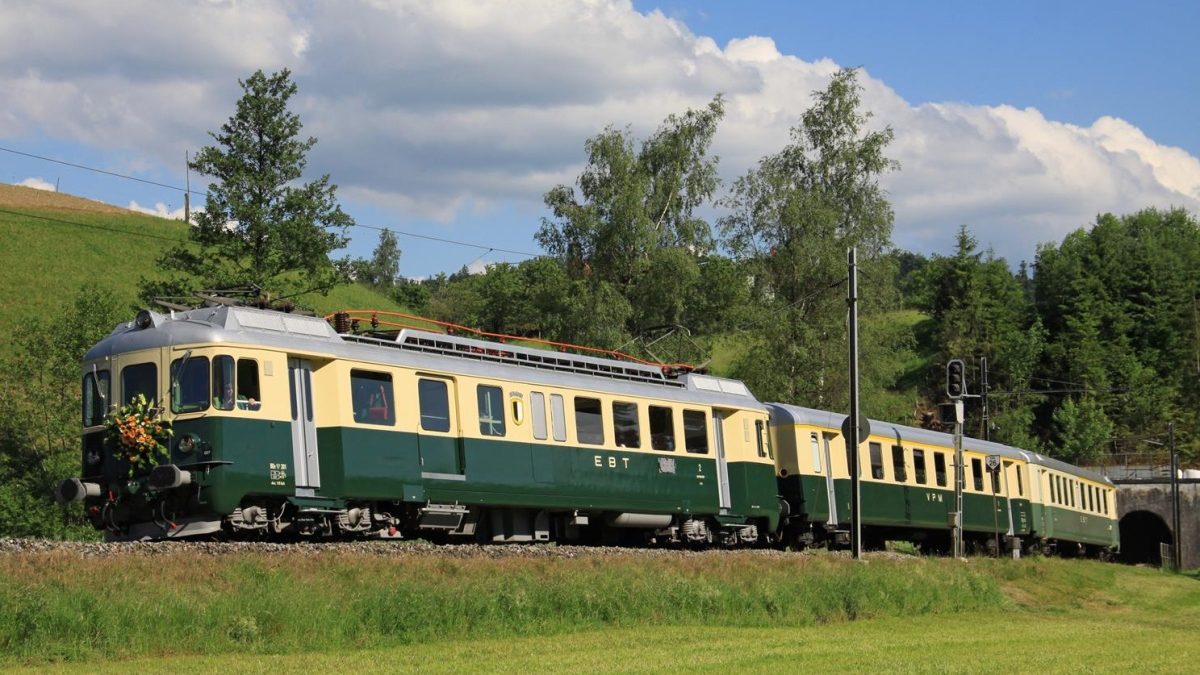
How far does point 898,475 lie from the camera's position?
3722 centimetres

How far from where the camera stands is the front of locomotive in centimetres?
2008

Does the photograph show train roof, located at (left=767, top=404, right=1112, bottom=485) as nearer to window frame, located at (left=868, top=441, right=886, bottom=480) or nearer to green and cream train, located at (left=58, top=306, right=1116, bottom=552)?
green and cream train, located at (left=58, top=306, right=1116, bottom=552)

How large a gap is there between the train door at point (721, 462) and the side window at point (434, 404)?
810 centimetres

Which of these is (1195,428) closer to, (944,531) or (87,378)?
(944,531)

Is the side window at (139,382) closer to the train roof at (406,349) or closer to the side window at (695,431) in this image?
the train roof at (406,349)

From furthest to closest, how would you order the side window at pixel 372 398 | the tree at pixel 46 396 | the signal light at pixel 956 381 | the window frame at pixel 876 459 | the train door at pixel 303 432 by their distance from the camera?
the tree at pixel 46 396, the window frame at pixel 876 459, the signal light at pixel 956 381, the side window at pixel 372 398, the train door at pixel 303 432

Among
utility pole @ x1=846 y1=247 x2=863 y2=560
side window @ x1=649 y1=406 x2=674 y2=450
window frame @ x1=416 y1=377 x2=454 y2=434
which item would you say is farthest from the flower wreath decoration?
utility pole @ x1=846 y1=247 x2=863 y2=560

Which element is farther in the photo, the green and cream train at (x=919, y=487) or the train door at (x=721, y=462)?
the green and cream train at (x=919, y=487)

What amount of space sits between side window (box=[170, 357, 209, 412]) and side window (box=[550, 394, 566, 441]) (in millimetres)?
7043

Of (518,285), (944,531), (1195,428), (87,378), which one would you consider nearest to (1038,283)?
(1195,428)

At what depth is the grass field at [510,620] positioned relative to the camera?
48.3ft

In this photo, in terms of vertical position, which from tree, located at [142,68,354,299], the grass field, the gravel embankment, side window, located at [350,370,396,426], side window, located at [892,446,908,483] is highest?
tree, located at [142,68,354,299]

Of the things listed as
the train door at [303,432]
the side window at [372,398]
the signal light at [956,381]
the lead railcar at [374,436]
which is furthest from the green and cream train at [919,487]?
the train door at [303,432]

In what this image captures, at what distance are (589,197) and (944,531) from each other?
21.2 metres
